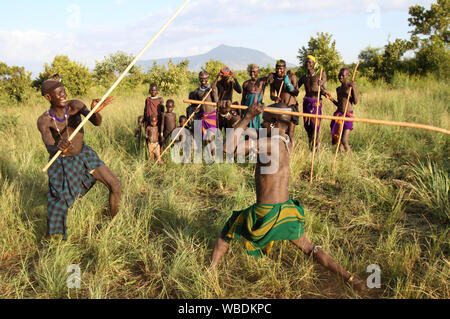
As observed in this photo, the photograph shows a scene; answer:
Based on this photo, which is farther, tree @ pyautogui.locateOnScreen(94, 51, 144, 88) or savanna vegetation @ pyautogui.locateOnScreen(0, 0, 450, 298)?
tree @ pyautogui.locateOnScreen(94, 51, 144, 88)

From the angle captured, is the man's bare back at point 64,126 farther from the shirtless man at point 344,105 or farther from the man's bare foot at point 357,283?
the shirtless man at point 344,105

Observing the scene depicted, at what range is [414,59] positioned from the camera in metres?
13.4

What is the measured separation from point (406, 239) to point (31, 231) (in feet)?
11.9

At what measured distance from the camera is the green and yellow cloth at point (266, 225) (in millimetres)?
2387

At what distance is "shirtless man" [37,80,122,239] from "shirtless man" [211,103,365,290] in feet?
4.85

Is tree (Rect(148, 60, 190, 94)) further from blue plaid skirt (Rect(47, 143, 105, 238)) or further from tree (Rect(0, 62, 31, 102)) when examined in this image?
blue plaid skirt (Rect(47, 143, 105, 238))

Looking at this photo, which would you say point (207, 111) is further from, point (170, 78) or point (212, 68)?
point (212, 68)

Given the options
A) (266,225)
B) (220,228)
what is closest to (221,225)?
(220,228)

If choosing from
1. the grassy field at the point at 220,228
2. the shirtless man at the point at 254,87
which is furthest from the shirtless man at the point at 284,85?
the grassy field at the point at 220,228

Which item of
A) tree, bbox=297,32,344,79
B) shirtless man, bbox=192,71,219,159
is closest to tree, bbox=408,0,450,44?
tree, bbox=297,32,344,79

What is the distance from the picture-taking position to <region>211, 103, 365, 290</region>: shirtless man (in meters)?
2.39

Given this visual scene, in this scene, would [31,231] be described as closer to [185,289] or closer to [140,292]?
[140,292]

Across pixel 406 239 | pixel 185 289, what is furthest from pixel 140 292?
pixel 406 239

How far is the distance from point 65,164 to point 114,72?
18.1m
